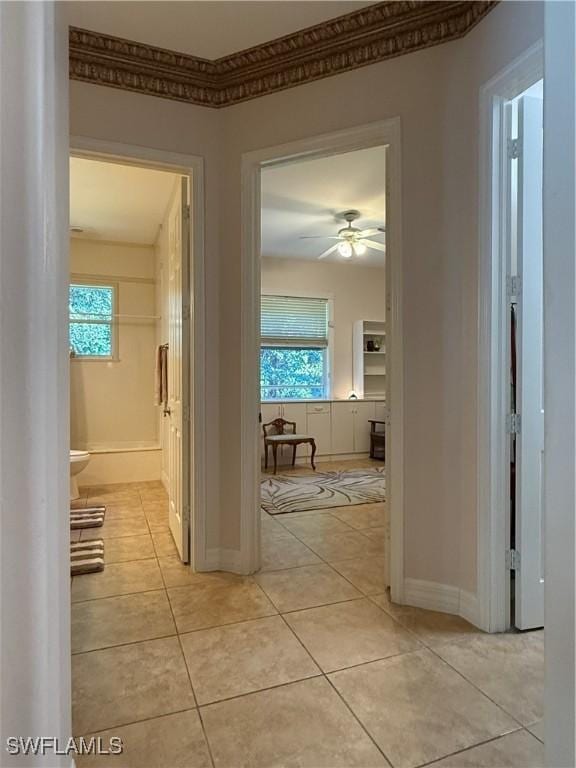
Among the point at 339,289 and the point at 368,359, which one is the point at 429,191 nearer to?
the point at 339,289

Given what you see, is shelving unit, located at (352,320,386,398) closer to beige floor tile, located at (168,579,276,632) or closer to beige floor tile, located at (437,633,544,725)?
beige floor tile, located at (168,579,276,632)

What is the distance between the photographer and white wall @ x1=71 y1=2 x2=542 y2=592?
6.63 feet

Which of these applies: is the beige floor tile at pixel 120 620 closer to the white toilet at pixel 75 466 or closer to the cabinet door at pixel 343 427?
the white toilet at pixel 75 466

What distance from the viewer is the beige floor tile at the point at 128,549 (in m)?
2.80

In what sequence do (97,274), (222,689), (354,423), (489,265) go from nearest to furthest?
(222,689) → (489,265) → (97,274) → (354,423)

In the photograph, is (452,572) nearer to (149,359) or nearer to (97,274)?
(149,359)

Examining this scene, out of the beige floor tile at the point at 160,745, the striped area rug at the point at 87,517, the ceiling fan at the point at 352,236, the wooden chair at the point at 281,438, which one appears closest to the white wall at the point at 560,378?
the beige floor tile at the point at 160,745

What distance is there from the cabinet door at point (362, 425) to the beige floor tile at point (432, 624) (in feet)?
13.2

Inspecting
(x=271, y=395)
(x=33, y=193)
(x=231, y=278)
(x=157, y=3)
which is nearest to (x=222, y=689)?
(x=33, y=193)

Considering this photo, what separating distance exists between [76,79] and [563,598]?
293 cm

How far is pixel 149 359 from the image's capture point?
17.8 feet

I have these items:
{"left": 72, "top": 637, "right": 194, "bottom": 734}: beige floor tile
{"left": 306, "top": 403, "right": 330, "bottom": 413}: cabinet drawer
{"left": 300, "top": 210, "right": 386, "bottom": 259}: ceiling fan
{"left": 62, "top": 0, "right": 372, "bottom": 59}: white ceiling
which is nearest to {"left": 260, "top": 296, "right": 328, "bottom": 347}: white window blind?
{"left": 306, "top": 403, "right": 330, "bottom": 413}: cabinet drawer

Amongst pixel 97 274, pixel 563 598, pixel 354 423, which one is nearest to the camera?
pixel 563 598

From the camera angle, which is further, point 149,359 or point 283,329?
point 283,329
